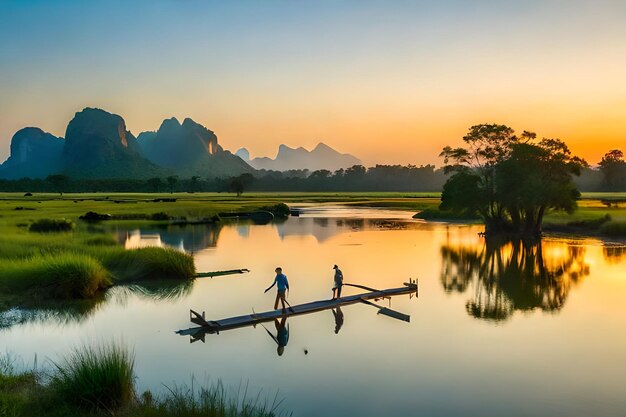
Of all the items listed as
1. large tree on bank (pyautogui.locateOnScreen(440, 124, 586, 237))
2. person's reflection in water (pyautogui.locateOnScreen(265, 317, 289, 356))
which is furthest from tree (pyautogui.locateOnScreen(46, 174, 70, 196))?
person's reflection in water (pyautogui.locateOnScreen(265, 317, 289, 356))

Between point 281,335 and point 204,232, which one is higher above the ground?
point 204,232

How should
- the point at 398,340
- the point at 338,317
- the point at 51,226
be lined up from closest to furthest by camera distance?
1. the point at 398,340
2. the point at 338,317
3. the point at 51,226

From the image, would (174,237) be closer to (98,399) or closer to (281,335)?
(281,335)

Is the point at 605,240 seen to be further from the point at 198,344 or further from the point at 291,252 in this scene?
the point at 198,344

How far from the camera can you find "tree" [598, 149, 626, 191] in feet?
552

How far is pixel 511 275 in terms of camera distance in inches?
1420

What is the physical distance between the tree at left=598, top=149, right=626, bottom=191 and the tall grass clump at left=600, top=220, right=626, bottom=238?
124866mm

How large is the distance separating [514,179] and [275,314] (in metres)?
46.3

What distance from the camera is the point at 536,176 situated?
198ft

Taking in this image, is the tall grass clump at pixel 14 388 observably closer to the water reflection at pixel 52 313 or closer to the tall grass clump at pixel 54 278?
the water reflection at pixel 52 313

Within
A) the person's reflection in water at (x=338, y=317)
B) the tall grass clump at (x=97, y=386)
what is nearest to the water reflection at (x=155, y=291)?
the person's reflection in water at (x=338, y=317)

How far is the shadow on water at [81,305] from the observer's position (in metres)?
21.1

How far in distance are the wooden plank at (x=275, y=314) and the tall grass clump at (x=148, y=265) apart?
10155 millimetres

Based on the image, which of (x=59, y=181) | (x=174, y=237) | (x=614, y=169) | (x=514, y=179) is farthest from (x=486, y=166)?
(x=59, y=181)
